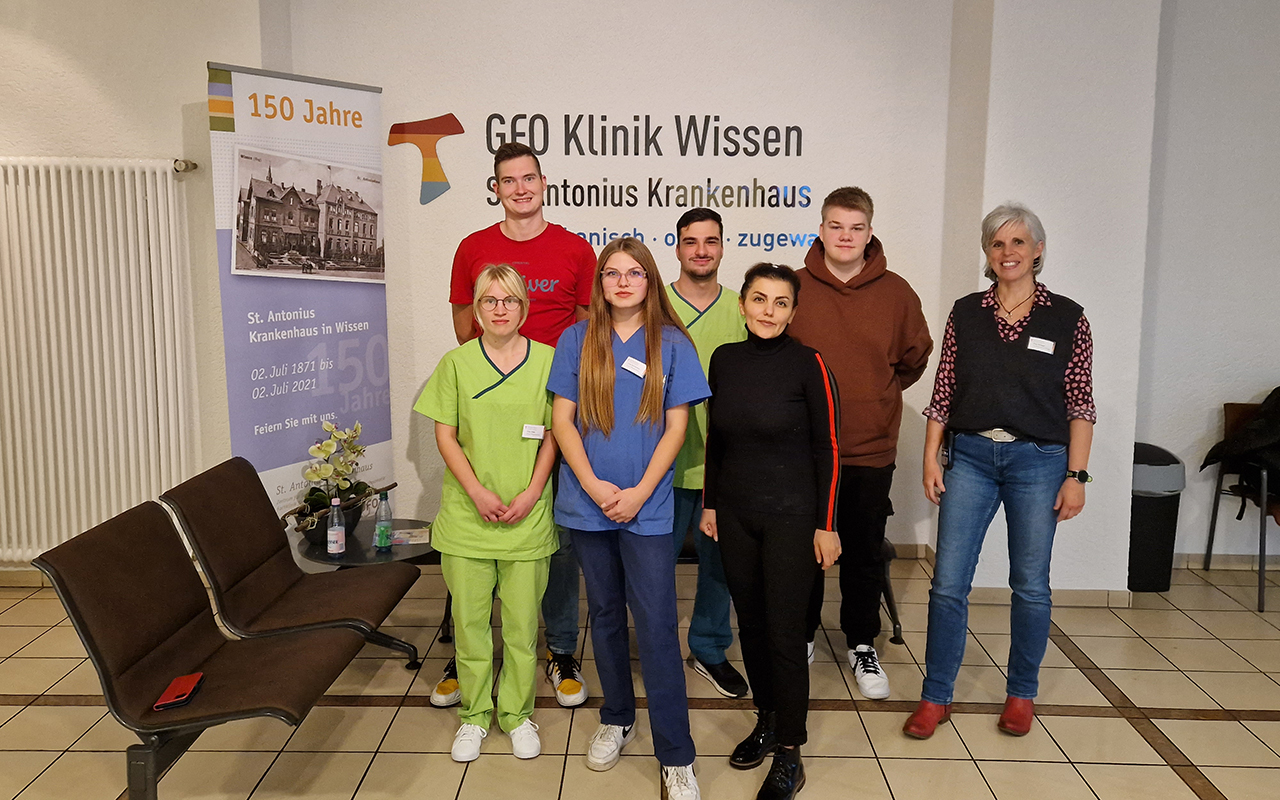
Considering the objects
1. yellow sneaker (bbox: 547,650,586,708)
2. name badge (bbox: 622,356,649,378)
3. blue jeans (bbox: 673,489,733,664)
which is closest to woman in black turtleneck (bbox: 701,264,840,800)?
name badge (bbox: 622,356,649,378)

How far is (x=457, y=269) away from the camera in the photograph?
3.35m

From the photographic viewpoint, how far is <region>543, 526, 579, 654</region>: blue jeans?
332 centimetres

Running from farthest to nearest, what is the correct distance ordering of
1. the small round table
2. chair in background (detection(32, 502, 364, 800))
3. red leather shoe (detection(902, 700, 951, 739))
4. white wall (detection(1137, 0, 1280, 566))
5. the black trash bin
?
white wall (detection(1137, 0, 1280, 566)) < the black trash bin < the small round table < red leather shoe (detection(902, 700, 951, 739)) < chair in background (detection(32, 502, 364, 800))

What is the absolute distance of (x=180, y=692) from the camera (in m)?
2.35

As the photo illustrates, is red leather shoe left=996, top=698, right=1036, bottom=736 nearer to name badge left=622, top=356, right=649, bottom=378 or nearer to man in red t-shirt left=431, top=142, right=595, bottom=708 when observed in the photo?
man in red t-shirt left=431, top=142, right=595, bottom=708

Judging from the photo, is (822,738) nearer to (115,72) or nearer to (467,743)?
(467,743)

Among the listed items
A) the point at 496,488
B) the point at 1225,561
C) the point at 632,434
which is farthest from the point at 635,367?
the point at 1225,561

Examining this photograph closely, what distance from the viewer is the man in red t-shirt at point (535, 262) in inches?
128

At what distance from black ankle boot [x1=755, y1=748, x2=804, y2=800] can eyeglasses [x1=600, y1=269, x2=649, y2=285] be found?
4.66ft

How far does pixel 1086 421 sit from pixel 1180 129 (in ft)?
8.05

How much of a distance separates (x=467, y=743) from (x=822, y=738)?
45.0 inches

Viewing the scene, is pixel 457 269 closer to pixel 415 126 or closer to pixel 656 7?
pixel 415 126

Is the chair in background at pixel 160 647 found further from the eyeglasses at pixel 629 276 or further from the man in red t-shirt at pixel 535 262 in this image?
the eyeglasses at pixel 629 276

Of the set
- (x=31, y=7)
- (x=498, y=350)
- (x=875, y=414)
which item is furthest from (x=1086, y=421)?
(x=31, y=7)
